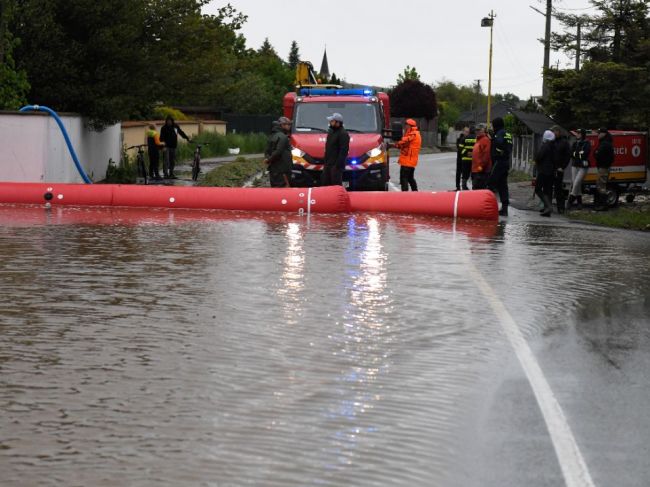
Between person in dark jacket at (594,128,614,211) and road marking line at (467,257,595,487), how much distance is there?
15897 millimetres

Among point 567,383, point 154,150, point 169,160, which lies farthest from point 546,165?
point 567,383

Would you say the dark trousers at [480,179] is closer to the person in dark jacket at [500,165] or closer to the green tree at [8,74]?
the person in dark jacket at [500,165]

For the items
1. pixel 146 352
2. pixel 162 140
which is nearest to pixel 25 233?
pixel 146 352

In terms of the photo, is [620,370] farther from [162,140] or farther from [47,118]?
[162,140]

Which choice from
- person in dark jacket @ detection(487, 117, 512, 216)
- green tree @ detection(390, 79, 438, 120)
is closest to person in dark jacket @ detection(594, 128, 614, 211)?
person in dark jacket @ detection(487, 117, 512, 216)

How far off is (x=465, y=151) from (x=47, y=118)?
9279 millimetres

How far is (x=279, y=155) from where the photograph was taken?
77.6ft

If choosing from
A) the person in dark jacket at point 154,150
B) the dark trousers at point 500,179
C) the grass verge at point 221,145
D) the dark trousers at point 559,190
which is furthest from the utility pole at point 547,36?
the dark trousers at point 500,179

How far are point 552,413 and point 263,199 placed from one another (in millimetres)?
14990

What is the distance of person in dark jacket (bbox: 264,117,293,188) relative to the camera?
23.5 meters

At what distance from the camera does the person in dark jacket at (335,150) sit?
2334 centimetres

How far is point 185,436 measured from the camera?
6527mm

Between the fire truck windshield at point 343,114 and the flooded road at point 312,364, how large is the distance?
10568mm

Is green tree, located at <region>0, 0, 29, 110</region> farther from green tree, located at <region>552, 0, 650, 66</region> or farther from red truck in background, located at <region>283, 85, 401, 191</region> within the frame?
green tree, located at <region>552, 0, 650, 66</region>
